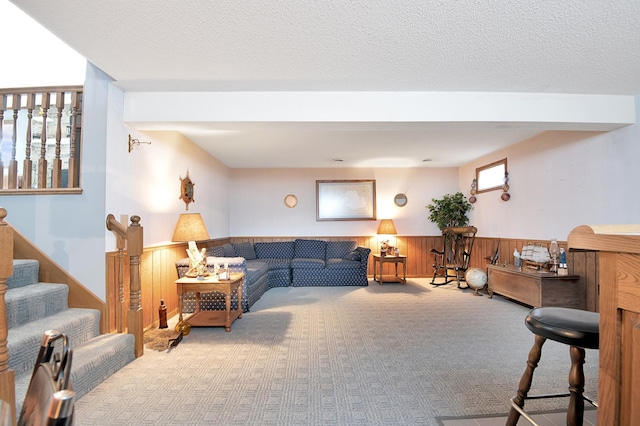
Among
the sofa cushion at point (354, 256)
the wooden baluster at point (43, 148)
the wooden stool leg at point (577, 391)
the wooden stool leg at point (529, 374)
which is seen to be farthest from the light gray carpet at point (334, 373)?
the sofa cushion at point (354, 256)

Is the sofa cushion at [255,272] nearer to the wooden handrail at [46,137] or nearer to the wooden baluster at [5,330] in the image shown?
the wooden handrail at [46,137]

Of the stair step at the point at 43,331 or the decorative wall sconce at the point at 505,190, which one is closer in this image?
the stair step at the point at 43,331

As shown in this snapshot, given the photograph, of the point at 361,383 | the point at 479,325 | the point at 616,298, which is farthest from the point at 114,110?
the point at 479,325

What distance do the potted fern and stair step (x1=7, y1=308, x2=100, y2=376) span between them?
6166 mm

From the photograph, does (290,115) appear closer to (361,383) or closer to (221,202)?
(361,383)

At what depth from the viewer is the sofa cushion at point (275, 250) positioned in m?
7.07

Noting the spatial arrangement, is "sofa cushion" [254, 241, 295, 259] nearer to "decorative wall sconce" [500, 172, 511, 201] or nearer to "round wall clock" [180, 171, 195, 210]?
"round wall clock" [180, 171, 195, 210]

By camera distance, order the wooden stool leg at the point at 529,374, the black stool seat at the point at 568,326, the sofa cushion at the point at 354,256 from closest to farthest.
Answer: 1. the black stool seat at the point at 568,326
2. the wooden stool leg at the point at 529,374
3. the sofa cushion at the point at 354,256

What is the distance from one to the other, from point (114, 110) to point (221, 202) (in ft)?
12.5

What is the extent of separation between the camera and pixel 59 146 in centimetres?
316

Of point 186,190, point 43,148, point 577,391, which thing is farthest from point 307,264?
point 577,391

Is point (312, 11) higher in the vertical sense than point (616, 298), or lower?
higher

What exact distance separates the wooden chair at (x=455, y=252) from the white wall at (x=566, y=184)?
1.57ft

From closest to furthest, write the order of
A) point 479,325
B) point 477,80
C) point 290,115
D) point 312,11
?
point 312,11 → point 477,80 → point 290,115 → point 479,325
